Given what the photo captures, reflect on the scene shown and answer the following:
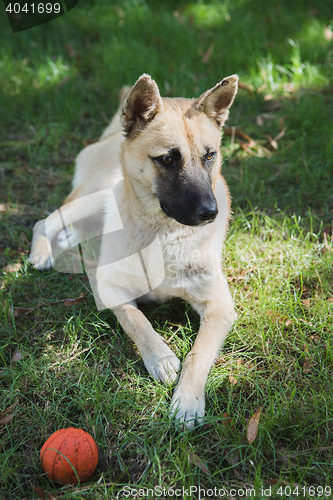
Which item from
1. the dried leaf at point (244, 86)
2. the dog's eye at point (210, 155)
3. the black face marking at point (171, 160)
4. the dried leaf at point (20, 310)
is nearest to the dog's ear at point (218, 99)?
the dog's eye at point (210, 155)

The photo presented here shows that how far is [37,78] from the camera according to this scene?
16.5ft

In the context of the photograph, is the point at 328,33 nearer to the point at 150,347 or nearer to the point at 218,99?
the point at 218,99

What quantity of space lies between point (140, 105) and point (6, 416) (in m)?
1.83

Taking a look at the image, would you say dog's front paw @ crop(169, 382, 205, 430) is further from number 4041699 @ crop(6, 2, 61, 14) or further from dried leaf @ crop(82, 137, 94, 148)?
number 4041699 @ crop(6, 2, 61, 14)

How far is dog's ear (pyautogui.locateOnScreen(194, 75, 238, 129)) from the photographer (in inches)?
93.5

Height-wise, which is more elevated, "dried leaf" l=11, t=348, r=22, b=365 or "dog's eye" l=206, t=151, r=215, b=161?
"dog's eye" l=206, t=151, r=215, b=161

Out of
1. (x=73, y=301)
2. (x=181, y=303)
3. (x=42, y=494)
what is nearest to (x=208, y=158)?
(x=181, y=303)

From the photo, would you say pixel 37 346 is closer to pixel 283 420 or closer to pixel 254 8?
pixel 283 420

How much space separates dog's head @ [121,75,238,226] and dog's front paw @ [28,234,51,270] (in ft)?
3.47

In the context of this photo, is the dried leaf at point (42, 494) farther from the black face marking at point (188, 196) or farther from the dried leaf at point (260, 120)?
the dried leaf at point (260, 120)

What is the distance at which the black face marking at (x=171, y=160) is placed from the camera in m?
2.28

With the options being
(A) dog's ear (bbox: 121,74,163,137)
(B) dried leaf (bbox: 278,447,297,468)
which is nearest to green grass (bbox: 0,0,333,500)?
(B) dried leaf (bbox: 278,447,297,468)

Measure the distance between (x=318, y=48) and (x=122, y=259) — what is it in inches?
164

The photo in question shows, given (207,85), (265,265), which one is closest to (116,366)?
(265,265)
